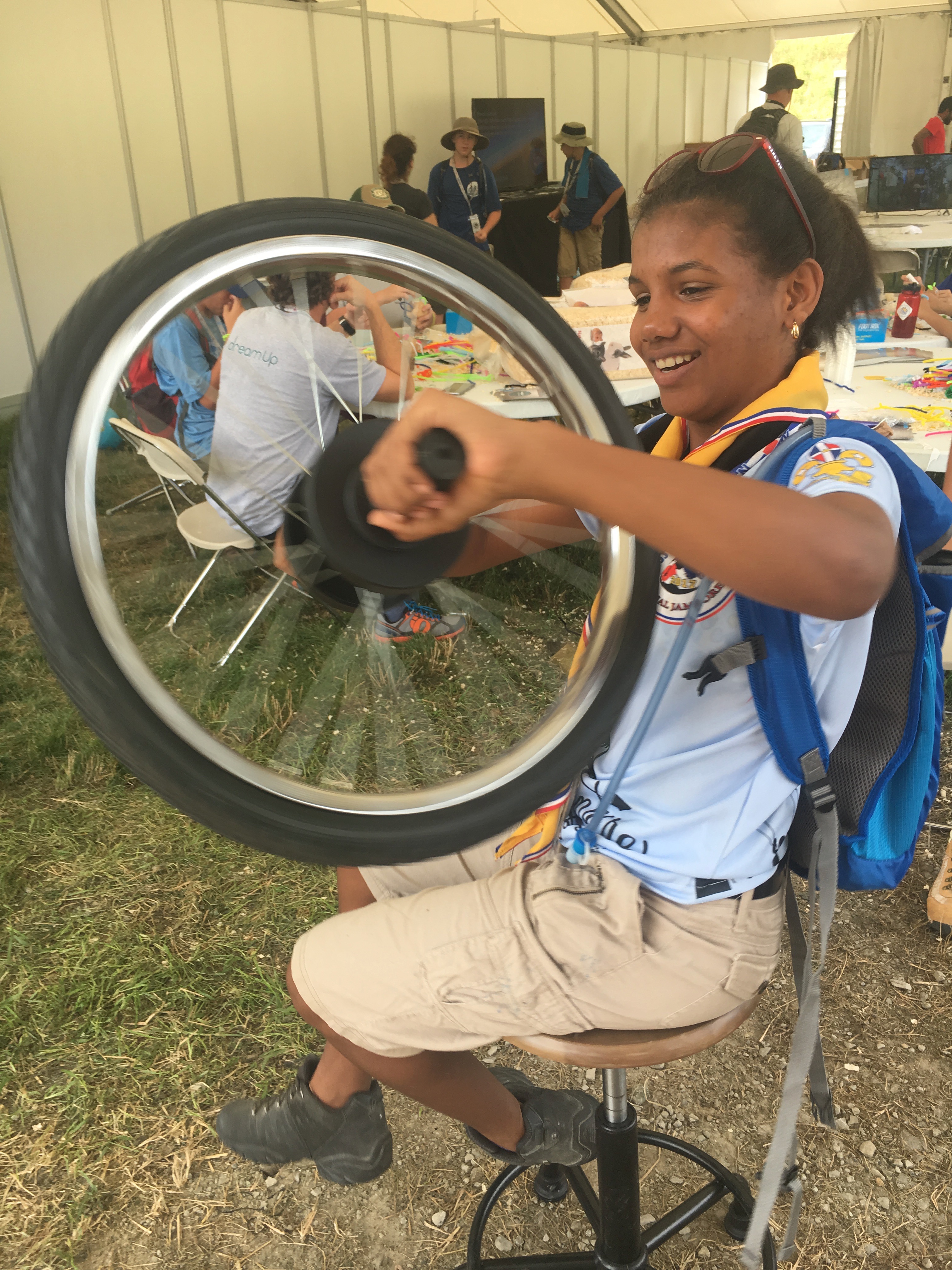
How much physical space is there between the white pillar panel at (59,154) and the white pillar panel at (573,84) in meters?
6.48

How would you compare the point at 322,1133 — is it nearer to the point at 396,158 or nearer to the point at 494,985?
the point at 494,985

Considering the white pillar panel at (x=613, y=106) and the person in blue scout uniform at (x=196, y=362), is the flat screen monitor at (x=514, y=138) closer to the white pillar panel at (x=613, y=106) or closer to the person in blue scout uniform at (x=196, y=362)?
the white pillar panel at (x=613, y=106)

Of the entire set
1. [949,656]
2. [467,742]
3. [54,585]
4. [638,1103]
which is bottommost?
[638,1103]

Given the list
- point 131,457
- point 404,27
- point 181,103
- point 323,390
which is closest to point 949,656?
point 323,390

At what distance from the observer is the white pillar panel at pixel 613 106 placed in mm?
12703

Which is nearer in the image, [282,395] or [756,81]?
[282,395]

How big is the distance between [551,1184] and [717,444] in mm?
1445

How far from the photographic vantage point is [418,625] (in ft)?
3.38

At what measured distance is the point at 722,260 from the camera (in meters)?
1.11

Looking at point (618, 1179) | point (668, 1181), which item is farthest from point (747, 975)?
point (668, 1181)

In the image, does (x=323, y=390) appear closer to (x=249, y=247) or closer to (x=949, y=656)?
(x=249, y=247)

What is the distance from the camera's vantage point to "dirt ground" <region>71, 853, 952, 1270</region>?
5.64 feet

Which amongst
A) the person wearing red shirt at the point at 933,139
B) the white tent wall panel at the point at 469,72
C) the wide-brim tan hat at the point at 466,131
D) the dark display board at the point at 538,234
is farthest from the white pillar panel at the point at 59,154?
the person wearing red shirt at the point at 933,139

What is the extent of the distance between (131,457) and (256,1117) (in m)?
1.04
